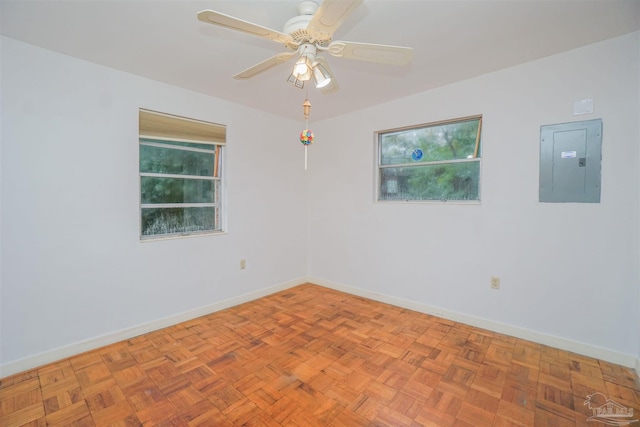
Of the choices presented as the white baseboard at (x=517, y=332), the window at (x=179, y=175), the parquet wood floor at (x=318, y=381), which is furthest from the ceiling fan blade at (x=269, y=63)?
the white baseboard at (x=517, y=332)

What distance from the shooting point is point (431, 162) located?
3076 millimetres

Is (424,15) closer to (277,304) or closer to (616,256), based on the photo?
(616,256)

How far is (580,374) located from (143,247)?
3.64m

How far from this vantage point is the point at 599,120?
2.15m

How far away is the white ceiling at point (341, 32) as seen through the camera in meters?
1.67

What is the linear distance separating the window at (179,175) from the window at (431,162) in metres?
1.96

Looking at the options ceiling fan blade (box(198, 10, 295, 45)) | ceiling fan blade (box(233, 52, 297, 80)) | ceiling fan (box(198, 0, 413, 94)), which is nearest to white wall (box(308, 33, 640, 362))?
ceiling fan (box(198, 0, 413, 94))

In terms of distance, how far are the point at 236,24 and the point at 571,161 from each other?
2.60 meters

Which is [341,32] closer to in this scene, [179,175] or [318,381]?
[179,175]

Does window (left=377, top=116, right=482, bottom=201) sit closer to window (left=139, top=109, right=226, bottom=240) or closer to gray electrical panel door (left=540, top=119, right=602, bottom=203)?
gray electrical panel door (left=540, top=119, right=602, bottom=203)

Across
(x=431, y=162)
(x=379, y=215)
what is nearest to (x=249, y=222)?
(x=379, y=215)

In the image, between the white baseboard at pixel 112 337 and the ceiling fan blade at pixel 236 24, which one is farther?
the white baseboard at pixel 112 337

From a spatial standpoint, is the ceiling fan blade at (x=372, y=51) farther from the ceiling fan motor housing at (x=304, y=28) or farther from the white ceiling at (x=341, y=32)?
the white ceiling at (x=341, y=32)

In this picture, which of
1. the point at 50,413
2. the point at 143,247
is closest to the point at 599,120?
the point at 143,247
